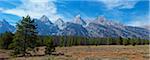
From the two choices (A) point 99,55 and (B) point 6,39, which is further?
(B) point 6,39

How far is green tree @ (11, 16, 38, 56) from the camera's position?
6477 centimetres

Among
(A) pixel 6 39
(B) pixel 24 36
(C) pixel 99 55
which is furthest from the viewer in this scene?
(A) pixel 6 39

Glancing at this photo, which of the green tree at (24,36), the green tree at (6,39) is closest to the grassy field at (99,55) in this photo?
the green tree at (24,36)

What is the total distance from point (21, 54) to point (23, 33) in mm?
5928

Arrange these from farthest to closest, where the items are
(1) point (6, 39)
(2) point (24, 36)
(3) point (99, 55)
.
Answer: (1) point (6, 39) → (2) point (24, 36) → (3) point (99, 55)

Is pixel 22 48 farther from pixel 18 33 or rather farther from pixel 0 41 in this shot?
pixel 0 41

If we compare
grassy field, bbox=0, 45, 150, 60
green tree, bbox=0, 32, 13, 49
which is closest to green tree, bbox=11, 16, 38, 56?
grassy field, bbox=0, 45, 150, 60

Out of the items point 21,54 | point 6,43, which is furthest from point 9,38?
point 21,54

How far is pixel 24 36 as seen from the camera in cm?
6544

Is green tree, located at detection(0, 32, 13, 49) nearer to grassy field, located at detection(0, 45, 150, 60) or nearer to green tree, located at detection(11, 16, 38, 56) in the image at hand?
grassy field, located at detection(0, 45, 150, 60)

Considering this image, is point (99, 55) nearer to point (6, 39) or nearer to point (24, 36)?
point (24, 36)

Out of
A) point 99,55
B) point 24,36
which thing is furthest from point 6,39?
point 99,55

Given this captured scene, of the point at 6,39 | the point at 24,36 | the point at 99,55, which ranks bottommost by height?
the point at 99,55

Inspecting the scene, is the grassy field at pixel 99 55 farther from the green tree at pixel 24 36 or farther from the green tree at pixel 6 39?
the green tree at pixel 6 39
